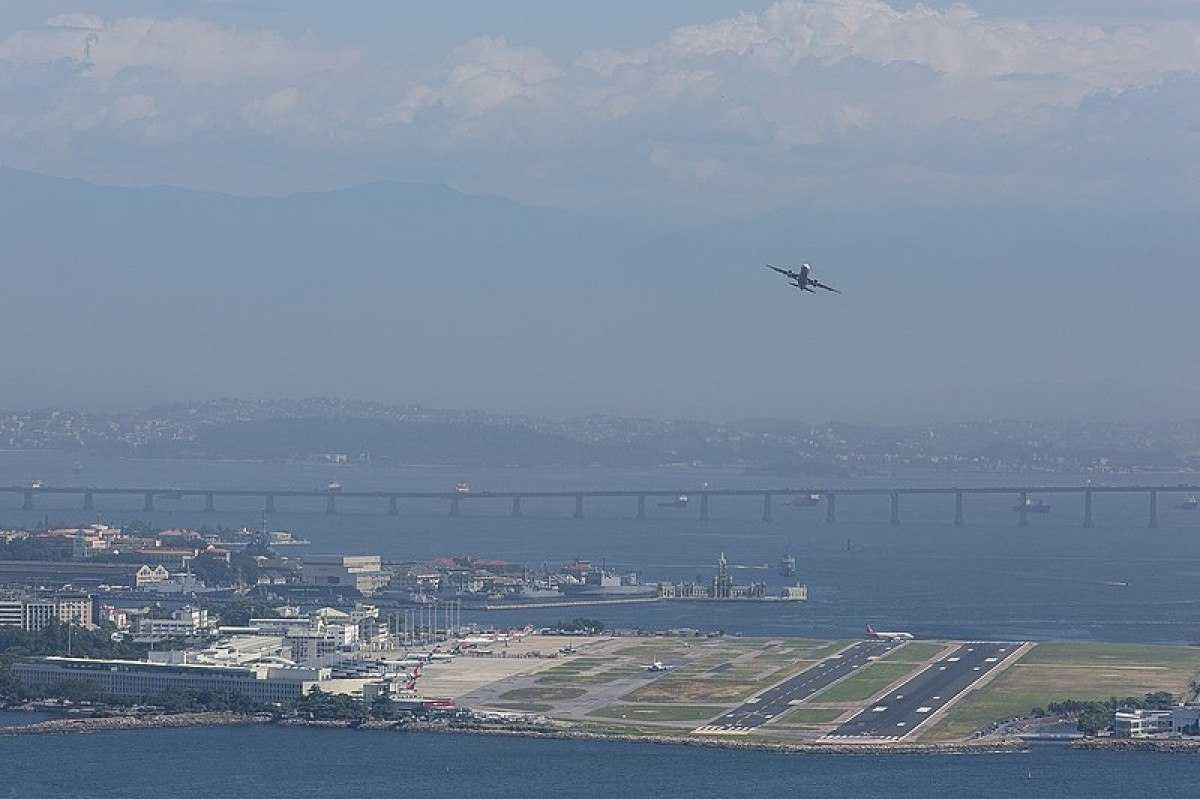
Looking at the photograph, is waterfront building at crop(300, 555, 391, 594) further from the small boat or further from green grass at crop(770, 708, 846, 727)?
the small boat

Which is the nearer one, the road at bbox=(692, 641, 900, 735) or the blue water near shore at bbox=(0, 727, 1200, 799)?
the blue water near shore at bbox=(0, 727, 1200, 799)

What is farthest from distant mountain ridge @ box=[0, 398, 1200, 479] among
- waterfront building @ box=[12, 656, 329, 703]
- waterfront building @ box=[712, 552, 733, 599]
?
waterfront building @ box=[12, 656, 329, 703]

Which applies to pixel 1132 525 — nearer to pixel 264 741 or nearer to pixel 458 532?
pixel 458 532

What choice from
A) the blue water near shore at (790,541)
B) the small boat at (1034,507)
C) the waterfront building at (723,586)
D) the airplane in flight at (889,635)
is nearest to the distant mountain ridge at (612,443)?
the blue water near shore at (790,541)

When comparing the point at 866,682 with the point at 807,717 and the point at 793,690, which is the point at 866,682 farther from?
the point at 807,717

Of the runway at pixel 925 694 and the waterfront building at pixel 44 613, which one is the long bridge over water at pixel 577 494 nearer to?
the waterfront building at pixel 44 613

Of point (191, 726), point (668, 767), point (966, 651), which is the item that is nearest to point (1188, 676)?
point (966, 651)

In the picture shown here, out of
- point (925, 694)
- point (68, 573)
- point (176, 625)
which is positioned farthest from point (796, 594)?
point (925, 694)
